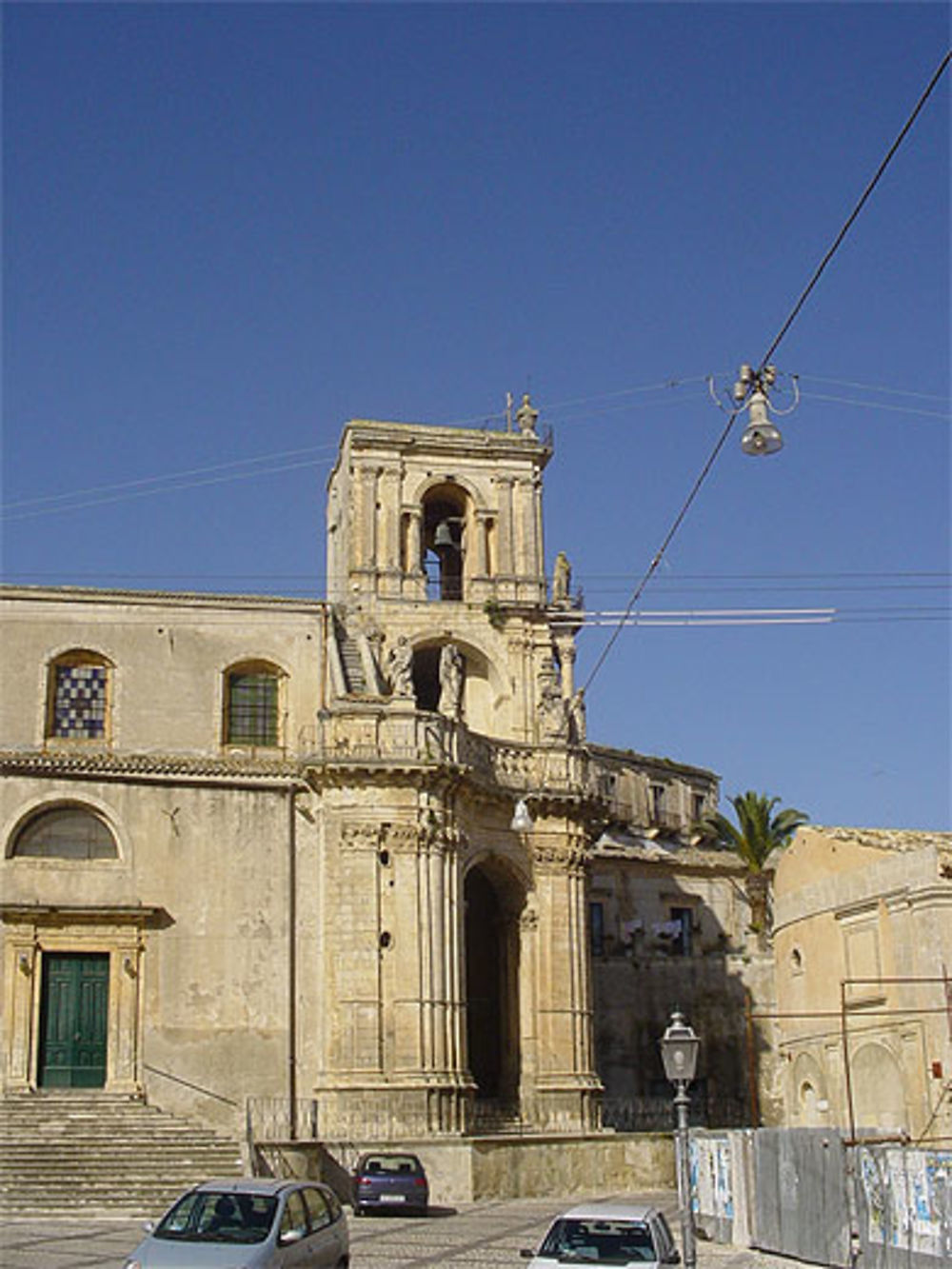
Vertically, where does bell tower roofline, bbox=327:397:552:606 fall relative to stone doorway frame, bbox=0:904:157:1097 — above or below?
above

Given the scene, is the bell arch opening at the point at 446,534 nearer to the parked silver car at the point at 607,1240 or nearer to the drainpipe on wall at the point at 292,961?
the drainpipe on wall at the point at 292,961

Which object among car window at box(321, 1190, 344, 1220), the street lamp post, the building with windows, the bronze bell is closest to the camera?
car window at box(321, 1190, 344, 1220)

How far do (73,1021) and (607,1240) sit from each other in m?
21.6

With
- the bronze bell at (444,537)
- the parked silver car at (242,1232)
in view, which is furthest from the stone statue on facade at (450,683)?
the parked silver car at (242,1232)

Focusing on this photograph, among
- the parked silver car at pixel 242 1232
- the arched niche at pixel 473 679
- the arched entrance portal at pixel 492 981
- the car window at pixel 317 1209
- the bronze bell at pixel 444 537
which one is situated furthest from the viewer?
the bronze bell at pixel 444 537

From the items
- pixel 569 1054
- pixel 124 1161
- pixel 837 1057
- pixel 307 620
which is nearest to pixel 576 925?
pixel 569 1054

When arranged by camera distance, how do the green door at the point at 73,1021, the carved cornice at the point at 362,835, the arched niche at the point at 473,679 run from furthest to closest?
1. the arched niche at the point at 473,679
2. the carved cornice at the point at 362,835
3. the green door at the point at 73,1021

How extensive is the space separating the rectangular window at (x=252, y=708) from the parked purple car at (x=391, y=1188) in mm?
11981

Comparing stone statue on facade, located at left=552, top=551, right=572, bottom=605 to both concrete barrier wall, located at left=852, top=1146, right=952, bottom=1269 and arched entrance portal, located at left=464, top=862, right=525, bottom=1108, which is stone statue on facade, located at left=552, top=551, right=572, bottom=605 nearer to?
arched entrance portal, located at left=464, top=862, right=525, bottom=1108

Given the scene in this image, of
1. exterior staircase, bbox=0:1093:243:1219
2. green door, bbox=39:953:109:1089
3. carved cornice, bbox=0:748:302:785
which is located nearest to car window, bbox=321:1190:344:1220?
exterior staircase, bbox=0:1093:243:1219

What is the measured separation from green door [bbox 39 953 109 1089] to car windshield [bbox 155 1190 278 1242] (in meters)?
19.9

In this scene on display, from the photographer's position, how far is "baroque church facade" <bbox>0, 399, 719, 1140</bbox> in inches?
1431

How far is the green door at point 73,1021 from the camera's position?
36.2 metres

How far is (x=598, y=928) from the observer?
55.2 meters
